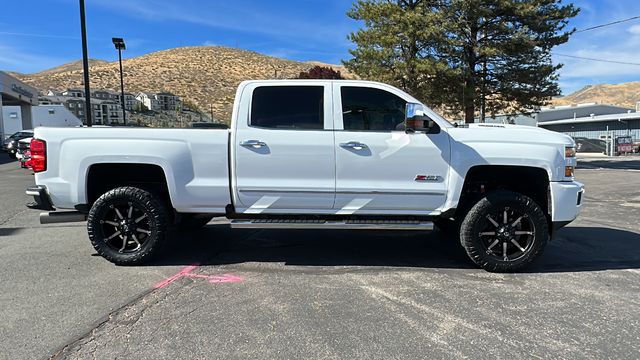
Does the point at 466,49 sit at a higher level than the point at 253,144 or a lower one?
higher

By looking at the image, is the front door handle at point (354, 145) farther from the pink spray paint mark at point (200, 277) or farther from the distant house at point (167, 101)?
the distant house at point (167, 101)

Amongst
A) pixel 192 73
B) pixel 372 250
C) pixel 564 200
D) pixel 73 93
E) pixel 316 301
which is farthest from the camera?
pixel 192 73

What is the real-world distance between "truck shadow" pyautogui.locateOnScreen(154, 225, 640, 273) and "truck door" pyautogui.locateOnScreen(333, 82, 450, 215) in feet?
2.00

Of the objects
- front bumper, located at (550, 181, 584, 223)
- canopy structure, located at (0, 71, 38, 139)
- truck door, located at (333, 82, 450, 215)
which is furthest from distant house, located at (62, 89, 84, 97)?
front bumper, located at (550, 181, 584, 223)

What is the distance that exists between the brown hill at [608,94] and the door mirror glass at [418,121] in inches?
5567

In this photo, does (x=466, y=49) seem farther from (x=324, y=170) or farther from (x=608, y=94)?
(x=608, y=94)

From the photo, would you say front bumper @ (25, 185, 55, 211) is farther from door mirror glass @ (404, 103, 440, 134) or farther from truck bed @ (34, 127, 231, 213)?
door mirror glass @ (404, 103, 440, 134)

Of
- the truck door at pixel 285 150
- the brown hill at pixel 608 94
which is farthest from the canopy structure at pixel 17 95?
the brown hill at pixel 608 94

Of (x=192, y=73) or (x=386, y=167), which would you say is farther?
(x=192, y=73)

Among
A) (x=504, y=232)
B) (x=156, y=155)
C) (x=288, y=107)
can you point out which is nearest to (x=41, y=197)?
(x=156, y=155)

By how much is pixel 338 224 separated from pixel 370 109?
1379 millimetres

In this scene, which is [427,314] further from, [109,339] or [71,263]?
[71,263]

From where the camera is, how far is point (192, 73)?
79.1m

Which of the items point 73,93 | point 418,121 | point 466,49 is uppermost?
point 73,93
